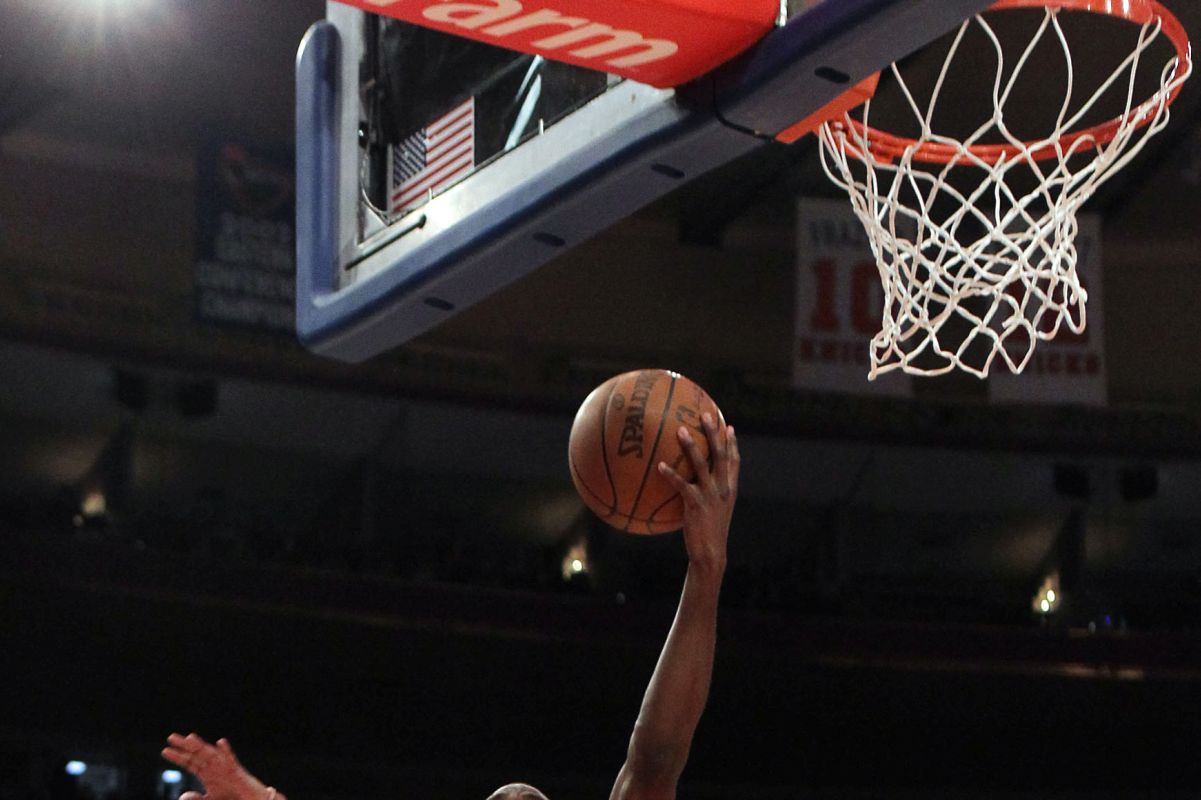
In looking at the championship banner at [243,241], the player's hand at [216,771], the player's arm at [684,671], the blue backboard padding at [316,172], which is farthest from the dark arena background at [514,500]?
the player's arm at [684,671]

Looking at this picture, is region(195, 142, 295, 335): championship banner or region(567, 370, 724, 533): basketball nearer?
region(567, 370, 724, 533): basketball

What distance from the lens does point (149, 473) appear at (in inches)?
432

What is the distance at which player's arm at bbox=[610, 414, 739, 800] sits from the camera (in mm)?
1830

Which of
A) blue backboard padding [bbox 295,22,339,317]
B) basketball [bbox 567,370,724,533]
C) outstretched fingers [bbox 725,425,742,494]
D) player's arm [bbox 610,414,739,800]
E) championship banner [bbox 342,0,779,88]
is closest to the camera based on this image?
player's arm [bbox 610,414,739,800]

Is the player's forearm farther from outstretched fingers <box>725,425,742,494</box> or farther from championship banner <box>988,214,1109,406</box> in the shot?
Answer: championship banner <box>988,214,1109,406</box>

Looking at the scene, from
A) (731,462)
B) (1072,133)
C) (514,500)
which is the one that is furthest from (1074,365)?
(731,462)

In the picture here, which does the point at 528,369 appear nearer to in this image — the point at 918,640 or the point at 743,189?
the point at 743,189

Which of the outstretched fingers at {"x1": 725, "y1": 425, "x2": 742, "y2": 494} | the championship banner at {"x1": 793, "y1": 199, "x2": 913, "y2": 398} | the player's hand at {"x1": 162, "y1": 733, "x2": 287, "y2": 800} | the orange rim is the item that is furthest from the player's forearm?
the championship banner at {"x1": 793, "y1": 199, "x2": 913, "y2": 398}

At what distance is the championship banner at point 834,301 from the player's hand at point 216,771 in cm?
755

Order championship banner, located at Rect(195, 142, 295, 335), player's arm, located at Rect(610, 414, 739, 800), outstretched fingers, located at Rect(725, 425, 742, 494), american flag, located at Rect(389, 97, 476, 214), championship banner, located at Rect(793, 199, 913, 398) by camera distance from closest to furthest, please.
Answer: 1. player's arm, located at Rect(610, 414, 739, 800)
2. outstretched fingers, located at Rect(725, 425, 742, 494)
3. american flag, located at Rect(389, 97, 476, 214)
4. championship banner, located at Rect(195, 142, 295, 335)
5. championship banner, located at Rect(793, 199, 913, 398)

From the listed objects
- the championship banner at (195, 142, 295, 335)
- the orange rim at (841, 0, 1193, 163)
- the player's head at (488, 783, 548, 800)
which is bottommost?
the player's head at (488, 783, 548, 800)

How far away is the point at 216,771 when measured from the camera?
1957 mm

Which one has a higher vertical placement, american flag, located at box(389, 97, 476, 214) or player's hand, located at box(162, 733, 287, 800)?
american flag, located at box(389, 97, 476, 214)

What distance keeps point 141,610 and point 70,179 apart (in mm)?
2929
